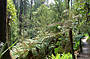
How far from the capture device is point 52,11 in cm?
1483

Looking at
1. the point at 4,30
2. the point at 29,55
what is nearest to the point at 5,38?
the point at 4,30

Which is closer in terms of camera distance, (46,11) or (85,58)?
(85,58)

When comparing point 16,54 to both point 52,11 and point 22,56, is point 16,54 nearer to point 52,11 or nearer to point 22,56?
point 22,56

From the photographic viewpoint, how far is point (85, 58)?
618 centimetres

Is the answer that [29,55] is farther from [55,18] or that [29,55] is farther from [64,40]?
[55,18]

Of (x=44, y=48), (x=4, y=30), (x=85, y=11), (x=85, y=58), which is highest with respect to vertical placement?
(x=85, y=11)

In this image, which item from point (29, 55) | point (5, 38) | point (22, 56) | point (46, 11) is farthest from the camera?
point (46, 11)

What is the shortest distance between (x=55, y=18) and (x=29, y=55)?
10229 mm

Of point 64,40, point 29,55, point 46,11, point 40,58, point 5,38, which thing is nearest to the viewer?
point 5,38

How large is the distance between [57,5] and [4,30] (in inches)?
440

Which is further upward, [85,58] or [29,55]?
[29,55]

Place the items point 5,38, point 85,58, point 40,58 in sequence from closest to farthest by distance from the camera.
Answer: point 5,38
point 40,58
point 85,58

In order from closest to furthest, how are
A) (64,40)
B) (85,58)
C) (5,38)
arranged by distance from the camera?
(5,38) → (85,58) → (64,40)

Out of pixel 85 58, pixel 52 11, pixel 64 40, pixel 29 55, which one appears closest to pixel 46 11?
pixel 52 11
